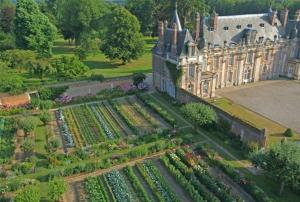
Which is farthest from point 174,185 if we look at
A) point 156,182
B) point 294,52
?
point 294,52

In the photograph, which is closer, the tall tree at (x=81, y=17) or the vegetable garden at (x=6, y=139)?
the vegetable garden at (x=6, y=139)

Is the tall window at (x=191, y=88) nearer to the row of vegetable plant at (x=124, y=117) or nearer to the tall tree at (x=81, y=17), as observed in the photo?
the row of vegetable plant at (x=124, y=117)

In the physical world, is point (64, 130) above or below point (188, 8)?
below

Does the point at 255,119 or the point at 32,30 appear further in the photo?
the point at 32,30

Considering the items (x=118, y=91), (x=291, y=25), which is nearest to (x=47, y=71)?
(x=118, y=91)

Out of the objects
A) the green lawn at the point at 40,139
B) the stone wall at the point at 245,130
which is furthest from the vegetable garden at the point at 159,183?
the green lawn at the point at 40,139

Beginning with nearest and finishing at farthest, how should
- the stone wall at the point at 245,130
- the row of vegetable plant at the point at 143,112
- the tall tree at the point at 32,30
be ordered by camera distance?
the stone wall at the point at 245,130 → the row of vegetable plant at the point at 143,112 → the tall tree at the point at 32,30

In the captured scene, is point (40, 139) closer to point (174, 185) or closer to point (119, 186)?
point (119, 186)
